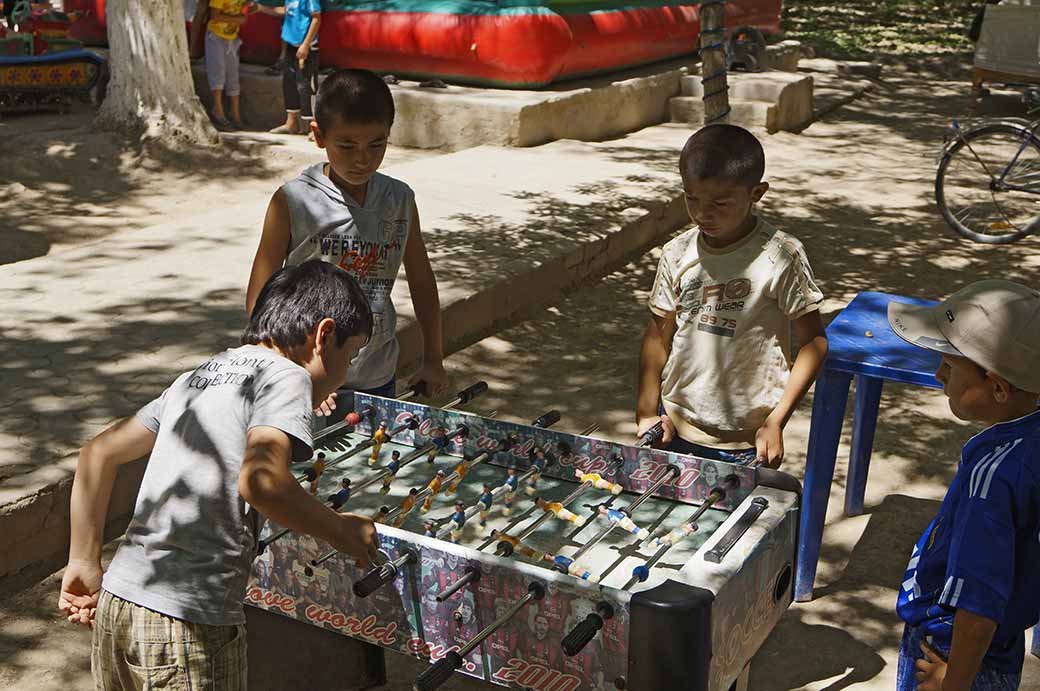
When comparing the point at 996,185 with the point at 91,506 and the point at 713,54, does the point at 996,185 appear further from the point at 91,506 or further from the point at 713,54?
the point at 91,506

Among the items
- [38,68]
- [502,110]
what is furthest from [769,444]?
[38,68]

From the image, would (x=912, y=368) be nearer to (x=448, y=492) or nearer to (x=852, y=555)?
(x=852, y=555)

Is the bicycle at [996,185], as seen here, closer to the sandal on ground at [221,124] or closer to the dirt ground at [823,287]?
the dirt ground at [823,287]

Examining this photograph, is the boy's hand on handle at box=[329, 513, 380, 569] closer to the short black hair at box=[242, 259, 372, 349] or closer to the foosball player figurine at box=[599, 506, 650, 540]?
the short black hair at box=[242, 259, 372, 349]

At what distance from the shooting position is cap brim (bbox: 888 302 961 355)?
245 cm

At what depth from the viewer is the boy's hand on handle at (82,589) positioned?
255 cm

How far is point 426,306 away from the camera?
415 centimetres

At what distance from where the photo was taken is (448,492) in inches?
131

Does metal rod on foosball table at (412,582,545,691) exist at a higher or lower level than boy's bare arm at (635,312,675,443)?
lower

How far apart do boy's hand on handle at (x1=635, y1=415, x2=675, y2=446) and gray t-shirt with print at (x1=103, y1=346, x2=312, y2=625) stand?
4.70 feet

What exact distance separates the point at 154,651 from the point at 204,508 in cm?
33

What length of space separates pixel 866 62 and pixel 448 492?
59.1ft

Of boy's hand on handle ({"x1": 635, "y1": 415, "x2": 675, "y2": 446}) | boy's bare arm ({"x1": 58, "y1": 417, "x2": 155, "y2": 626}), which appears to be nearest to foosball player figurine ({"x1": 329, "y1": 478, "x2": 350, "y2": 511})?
boy's bare arm ({"x1": 58, "y1": 417, "x2": 155, "y2": 626})

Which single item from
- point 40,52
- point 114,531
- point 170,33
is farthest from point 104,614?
point 40,52
